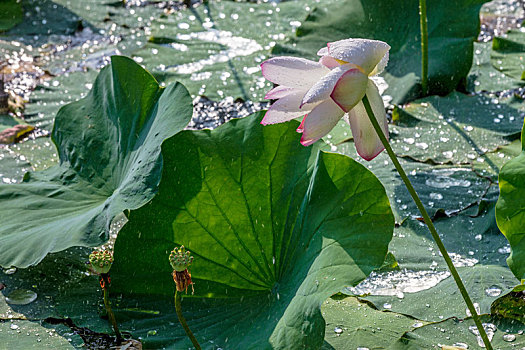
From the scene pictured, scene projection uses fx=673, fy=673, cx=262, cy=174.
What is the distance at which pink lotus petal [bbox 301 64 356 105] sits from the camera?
1.13 metres

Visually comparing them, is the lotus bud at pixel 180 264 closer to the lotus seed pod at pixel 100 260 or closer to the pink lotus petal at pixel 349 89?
the lotus seed pod at pixel 100 260

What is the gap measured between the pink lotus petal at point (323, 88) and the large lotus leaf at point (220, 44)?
5.46 ft

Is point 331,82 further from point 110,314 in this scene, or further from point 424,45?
point 424,45

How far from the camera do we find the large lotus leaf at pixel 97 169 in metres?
1.54

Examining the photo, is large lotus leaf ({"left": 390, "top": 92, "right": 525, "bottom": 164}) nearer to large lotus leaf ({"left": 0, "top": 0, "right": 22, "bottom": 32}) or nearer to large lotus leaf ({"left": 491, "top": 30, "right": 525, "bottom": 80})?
large lotus leaf ({"left": 491, "top": 30, "right": 525, "bottom": 80})

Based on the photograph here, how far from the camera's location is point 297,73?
1223 mm

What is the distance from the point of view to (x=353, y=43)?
→ 120 cm

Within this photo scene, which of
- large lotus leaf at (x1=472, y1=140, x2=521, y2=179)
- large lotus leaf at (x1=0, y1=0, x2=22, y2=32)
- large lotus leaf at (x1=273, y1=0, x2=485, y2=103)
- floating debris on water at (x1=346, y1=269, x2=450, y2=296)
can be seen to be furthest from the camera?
large lotus leaf at (x1=0, y1=0, x2=22, y2=32)

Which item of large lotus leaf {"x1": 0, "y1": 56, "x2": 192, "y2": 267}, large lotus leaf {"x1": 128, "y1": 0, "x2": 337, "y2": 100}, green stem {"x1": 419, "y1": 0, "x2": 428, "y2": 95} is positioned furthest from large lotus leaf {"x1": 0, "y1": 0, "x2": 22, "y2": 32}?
green stem {"x1": 419, "y1": 0, "x2": 428, "y2": 95}

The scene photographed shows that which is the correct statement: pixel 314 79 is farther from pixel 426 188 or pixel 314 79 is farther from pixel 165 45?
pixel 165 45

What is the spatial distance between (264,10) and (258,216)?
2209 millimetres

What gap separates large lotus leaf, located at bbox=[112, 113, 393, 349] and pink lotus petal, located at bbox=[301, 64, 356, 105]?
346 mm

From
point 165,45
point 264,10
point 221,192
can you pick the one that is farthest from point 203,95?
point 221,192

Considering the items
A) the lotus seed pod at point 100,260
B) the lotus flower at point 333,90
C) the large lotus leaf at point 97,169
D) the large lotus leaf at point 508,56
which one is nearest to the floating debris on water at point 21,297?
the large lotus leaf at point 97,169
